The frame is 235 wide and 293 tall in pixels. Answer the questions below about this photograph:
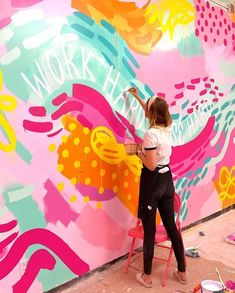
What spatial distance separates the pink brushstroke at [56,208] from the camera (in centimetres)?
232

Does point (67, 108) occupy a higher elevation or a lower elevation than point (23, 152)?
higher

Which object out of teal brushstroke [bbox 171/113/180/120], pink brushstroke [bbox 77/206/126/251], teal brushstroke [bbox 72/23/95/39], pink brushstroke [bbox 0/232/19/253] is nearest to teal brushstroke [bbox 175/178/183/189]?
teal brushstroke [bbox 171/113/180/120]

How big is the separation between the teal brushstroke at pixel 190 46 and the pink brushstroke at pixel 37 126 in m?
1.71

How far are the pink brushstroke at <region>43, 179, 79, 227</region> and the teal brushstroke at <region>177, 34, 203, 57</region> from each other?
1.90 metres

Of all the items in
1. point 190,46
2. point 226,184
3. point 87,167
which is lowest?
point 226,184

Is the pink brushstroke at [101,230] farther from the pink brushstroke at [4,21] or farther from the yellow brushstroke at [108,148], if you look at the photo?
the pink brushstroke at [4,21]

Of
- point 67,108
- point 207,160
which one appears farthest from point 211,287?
point 207,160

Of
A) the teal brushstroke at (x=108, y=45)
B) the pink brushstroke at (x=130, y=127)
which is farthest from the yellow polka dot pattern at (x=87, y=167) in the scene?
the teal brushstroke at (x=108, y=45)

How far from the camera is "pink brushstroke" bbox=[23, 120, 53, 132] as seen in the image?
218 cm

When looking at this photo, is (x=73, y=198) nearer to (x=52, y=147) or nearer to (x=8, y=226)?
(x=52, y=147)

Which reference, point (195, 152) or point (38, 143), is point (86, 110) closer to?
point (38, 143)

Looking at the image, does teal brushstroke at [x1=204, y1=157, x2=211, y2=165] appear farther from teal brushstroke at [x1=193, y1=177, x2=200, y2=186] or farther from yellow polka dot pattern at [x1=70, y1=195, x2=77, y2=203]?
yellow polka dot pattern at [x1=70, y1=195, x2=77, y2=203]

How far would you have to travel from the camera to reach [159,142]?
2.42 meters

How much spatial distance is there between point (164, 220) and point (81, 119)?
0.94 m
